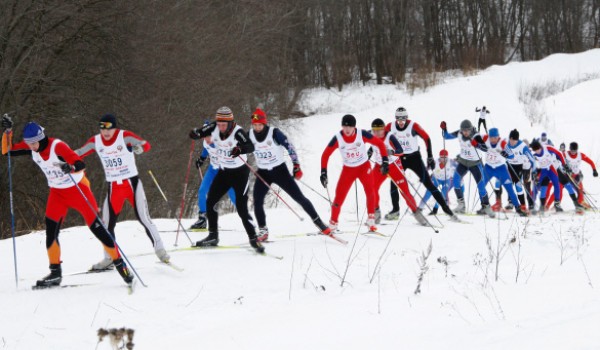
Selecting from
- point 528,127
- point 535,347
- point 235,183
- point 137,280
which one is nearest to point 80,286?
point 137,280

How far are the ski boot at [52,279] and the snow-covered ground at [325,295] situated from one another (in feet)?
0.74

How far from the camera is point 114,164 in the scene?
6980mm

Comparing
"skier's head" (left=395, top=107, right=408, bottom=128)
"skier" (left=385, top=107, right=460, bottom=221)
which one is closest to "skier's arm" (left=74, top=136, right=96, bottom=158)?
"skier" (left=385, top=107, right=460, bottom=221)

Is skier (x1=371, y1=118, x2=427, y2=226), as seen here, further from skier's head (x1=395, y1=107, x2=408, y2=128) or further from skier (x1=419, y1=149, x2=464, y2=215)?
skier (x1=419, y1=149, x2=464, y2=215)

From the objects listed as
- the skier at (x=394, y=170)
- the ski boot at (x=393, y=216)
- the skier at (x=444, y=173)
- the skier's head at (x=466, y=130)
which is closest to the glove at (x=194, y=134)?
the skier at (x=394, y=170)

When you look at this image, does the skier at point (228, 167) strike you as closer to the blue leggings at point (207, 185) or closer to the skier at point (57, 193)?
the skier at point (57, 193)

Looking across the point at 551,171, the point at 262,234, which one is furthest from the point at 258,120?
the point at 551,171

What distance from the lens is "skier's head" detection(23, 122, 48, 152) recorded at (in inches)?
252

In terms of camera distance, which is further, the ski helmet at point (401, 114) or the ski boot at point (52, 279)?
the ski helmet at point (401, 114)

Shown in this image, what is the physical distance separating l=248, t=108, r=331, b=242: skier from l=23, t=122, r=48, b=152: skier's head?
3036mm

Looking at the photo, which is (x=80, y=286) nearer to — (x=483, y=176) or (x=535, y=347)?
(x=535, y=347)

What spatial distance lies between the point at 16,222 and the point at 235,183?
8775mm

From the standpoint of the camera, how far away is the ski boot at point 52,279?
21.1 ft

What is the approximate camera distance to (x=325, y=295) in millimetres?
6098
